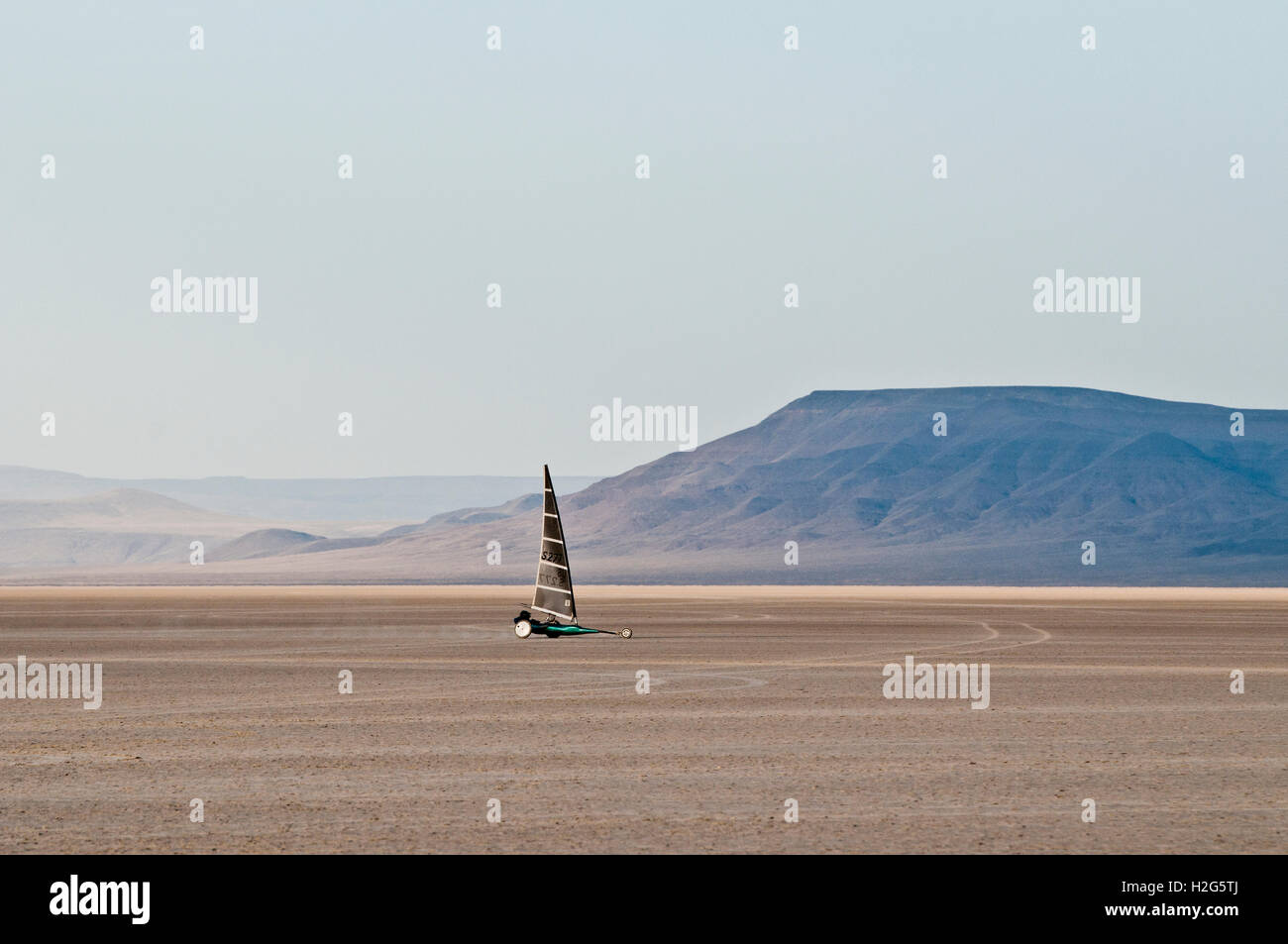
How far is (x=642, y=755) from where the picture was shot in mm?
21859

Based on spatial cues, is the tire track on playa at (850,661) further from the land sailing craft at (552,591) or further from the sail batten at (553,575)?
the sail batten at (553,575)

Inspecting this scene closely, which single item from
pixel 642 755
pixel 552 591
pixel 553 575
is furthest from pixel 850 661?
pixel 642 755

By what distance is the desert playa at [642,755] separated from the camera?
1590 cm

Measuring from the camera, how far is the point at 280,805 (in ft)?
57.5

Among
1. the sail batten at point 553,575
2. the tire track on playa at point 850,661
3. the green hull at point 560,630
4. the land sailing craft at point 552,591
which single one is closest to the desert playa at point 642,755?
the tire track on playa at point 850,661

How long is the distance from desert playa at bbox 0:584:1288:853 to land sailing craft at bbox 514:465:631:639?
5.84m

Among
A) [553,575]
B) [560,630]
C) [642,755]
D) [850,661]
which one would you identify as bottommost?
[642,755]

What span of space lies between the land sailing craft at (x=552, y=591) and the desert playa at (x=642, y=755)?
5838 millimetres

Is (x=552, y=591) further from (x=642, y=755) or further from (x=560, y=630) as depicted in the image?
(x=642, y=755)

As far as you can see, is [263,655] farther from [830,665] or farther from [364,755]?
[364,755]

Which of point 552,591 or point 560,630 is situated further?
point 552,591

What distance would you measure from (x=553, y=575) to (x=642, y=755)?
29622 millimetres
